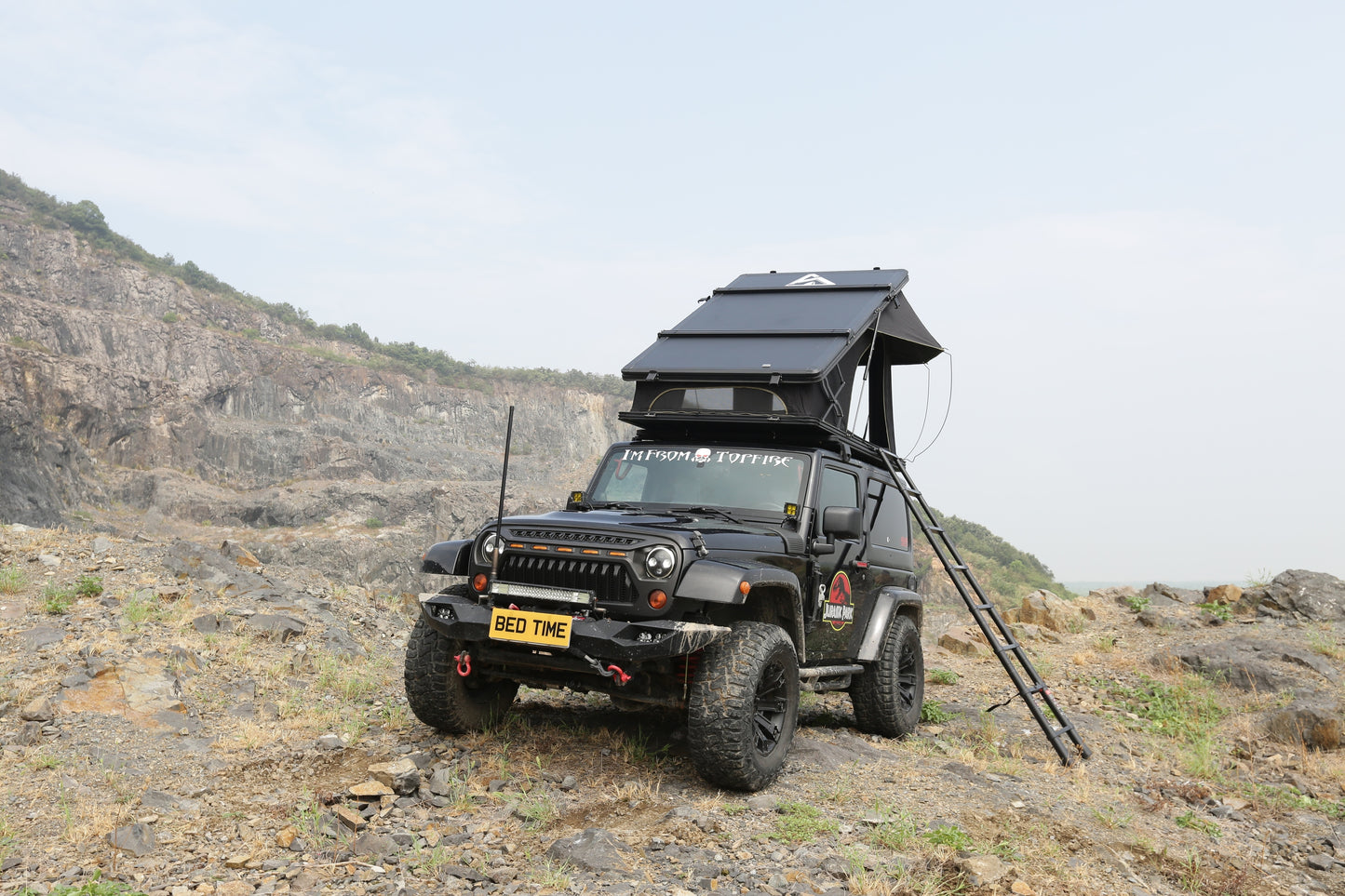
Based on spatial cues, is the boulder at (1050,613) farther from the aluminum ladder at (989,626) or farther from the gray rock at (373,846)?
the gray rock at (373,846)

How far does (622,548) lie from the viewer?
5.17 metres

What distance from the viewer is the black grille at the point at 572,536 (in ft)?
17.3

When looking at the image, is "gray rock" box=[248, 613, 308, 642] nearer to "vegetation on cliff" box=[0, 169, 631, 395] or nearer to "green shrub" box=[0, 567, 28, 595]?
"green shrub" box=[0, 567, 28, 595]

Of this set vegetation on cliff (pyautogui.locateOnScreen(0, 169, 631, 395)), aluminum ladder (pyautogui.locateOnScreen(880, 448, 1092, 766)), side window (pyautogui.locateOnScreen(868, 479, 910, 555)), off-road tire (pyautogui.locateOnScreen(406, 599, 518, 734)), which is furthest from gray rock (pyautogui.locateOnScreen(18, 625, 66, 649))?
vegetation on cliff (pyautogui.locateOnScreen(0, 169, 631, 395))

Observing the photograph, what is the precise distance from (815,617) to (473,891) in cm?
316

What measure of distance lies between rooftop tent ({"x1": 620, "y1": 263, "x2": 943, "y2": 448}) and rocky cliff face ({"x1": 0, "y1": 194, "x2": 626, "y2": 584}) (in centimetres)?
2824

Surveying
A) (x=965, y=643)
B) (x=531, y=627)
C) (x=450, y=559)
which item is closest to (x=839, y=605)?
(x=531, y=627)

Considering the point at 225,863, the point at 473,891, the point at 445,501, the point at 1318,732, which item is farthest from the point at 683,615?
the point at 445,501

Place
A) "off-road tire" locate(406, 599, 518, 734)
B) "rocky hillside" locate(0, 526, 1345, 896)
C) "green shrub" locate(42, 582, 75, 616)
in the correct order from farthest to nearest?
"green shrub" locate(42, 582, 75, 616)
"off-road tire" locate(406, 599, 518, 734)
"rocky hillside" locate(0, 526, 1345, 896)

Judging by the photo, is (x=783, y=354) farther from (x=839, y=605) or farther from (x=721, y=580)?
(x=721, y=580)

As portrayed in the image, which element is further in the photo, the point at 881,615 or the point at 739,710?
the point at 881,615

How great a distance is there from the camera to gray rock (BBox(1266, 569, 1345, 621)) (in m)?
12.4

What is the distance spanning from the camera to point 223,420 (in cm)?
4284

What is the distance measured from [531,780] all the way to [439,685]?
94 centimetres
